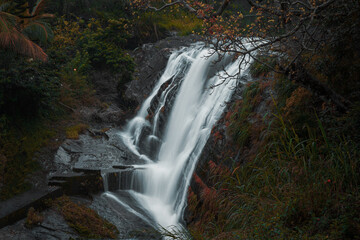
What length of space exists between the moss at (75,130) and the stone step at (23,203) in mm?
3230

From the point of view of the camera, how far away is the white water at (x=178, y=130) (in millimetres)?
7949

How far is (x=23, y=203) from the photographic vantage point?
6492 mm

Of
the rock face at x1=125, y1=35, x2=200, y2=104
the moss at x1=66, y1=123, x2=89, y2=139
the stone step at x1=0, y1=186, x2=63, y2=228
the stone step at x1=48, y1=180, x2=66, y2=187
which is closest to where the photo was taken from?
the stone step at x1=0, y1=186, x2=63, y2=228

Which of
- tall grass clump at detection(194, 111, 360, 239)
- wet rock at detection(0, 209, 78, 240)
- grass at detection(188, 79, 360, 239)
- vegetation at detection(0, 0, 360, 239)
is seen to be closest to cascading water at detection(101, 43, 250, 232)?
vegetation at detection(0, 0, 360, 239)

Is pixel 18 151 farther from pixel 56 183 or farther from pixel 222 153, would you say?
pixel 222 153

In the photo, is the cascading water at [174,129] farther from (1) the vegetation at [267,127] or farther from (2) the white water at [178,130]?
(1) the vegetation at [267,127]

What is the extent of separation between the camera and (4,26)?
8.56 meters

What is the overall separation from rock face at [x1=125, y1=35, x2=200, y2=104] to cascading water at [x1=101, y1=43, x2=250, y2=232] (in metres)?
0.46

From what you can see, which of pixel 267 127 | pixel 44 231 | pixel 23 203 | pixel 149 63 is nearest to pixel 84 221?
pixel 44 231

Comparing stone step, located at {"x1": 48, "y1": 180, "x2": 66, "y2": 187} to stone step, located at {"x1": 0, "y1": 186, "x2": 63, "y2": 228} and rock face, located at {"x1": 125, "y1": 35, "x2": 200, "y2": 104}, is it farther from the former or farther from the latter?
rock face, located at {"x1": 125, "y1": 35, "x2": 200, "y2": 104}

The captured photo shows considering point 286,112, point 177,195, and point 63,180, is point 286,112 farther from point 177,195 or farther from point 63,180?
point 63,180

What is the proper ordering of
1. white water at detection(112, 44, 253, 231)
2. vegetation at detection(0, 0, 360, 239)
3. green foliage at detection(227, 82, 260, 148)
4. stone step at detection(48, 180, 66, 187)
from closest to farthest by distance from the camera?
vegetation at detection(0, 0, 360, 239) < green foliage at detection(227, 82, 260, 148) < stone step at detection(48, 180, 66, 187) < white water at detection(112, 44, 253, 231)

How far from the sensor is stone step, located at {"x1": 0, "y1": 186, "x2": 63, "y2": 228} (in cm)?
603

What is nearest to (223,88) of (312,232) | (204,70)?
(204,70)
